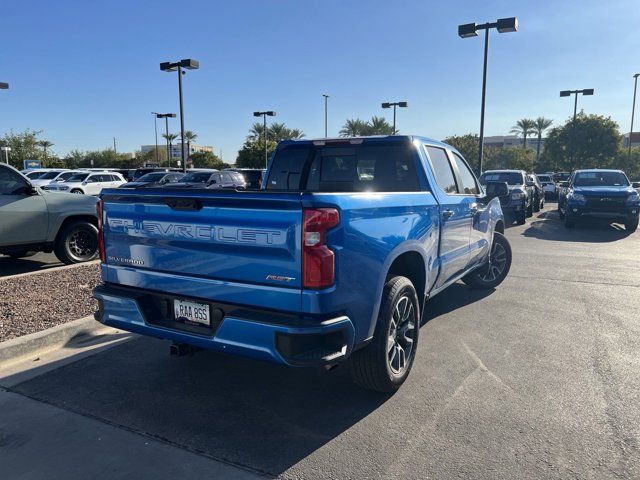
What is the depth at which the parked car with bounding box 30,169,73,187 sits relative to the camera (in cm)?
2478

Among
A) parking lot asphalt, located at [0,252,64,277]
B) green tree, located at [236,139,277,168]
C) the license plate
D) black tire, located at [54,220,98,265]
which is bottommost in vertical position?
A: parking lot asphalt, located at [0,252,64,277]

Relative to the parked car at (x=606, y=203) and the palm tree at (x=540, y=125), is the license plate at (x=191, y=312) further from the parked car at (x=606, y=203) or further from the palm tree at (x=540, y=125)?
the palm tree at (x=540, y=125)

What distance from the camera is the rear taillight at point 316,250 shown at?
2797mm

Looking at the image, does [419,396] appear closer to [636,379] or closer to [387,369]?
[387,369]

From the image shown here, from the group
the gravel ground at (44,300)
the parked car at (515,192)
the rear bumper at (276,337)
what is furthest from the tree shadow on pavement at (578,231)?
the rear bumper at (276,337)

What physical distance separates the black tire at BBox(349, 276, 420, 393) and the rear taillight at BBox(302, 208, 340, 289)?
0.81 meters

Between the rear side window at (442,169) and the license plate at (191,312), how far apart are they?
257 cm

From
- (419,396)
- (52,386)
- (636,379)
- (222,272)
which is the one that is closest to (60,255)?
(52,386)

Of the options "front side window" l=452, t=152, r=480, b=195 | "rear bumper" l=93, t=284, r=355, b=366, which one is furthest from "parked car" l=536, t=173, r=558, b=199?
"rear bumper" l=93, t=284, r=355, b=366

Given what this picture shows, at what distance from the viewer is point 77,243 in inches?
328

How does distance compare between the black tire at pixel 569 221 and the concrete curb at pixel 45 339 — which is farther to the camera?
the black tire at pixel 569 221

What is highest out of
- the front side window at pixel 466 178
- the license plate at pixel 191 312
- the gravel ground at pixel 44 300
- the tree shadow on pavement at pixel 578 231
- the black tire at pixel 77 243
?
the front side window at pixel 466 178

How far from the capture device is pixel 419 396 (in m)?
3.70

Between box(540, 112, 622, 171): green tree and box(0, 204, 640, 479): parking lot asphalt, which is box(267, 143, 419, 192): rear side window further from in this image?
box(540, 112, 622, 171): green tree
